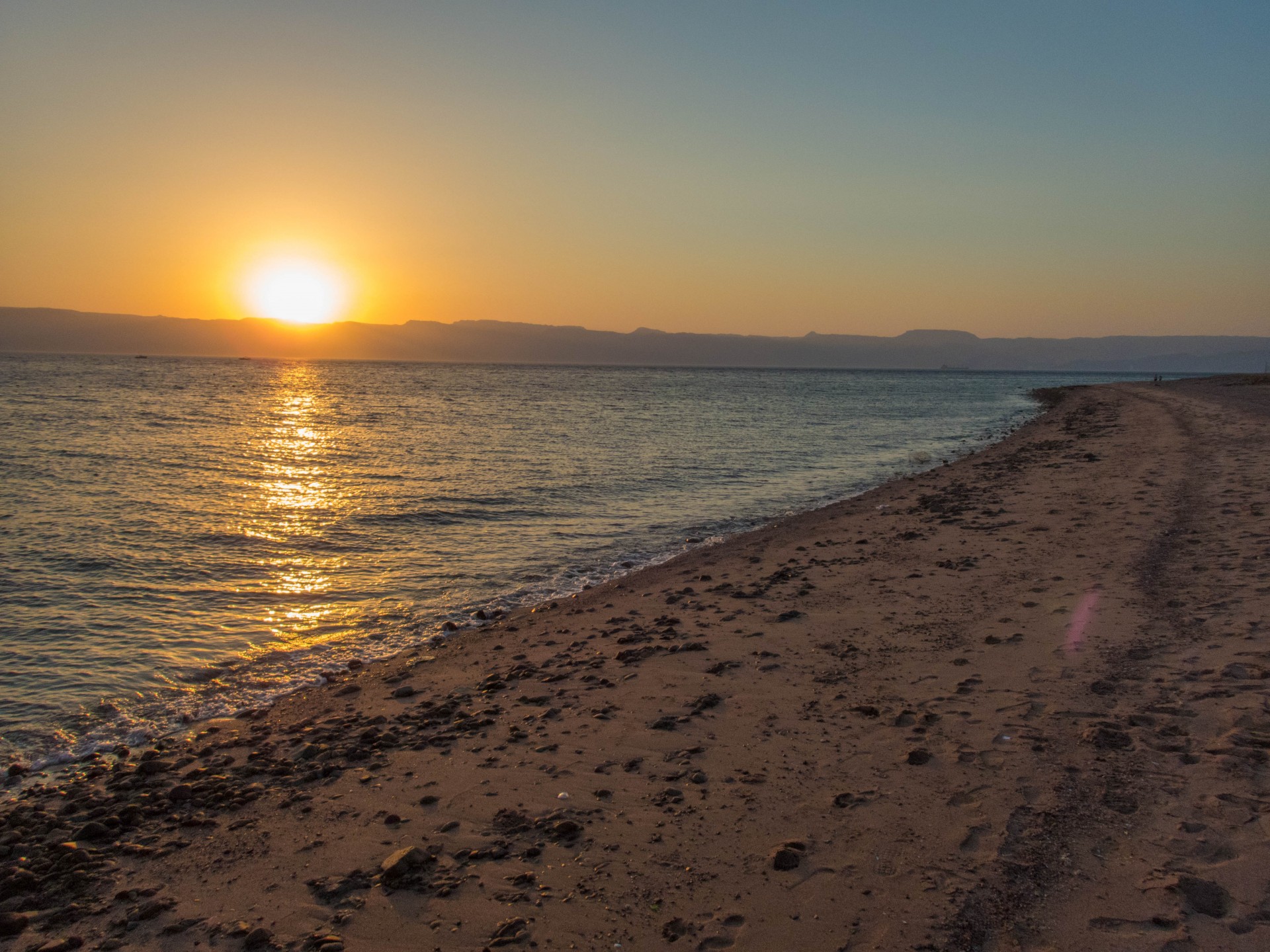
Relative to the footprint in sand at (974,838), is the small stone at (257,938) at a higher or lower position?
lower

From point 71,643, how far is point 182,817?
5.27 m

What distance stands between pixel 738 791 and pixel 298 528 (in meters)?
13.2

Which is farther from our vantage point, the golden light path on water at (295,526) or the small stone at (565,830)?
the golden light path on water at (295,526)

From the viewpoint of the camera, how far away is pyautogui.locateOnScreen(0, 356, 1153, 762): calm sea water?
8578mm

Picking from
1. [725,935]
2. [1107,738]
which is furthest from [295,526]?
[1107,738]

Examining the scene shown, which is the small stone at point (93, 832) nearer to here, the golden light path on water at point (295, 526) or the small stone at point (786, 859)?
the golden light path on water at point (295, 526)

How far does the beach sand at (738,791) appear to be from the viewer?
3916 millimetres

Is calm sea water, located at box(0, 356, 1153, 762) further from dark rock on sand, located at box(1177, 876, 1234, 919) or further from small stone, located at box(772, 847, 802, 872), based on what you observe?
dark rock on sand, located at box(1177, 876, 1234, 919)

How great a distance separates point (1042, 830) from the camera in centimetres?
438

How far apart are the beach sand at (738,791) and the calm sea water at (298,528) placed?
1.47m

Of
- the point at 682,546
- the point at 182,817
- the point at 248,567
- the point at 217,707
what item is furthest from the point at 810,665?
the point at 248,567

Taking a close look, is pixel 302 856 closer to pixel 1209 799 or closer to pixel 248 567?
pixel 1209 799

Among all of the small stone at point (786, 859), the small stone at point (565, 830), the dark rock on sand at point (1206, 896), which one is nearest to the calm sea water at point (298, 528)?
Result: the small stone at point (565, 830)

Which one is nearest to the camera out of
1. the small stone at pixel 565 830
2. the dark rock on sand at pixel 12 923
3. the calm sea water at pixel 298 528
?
the dark rock on sand at pixel 12 923
